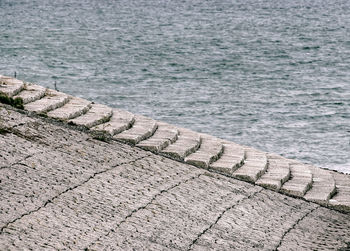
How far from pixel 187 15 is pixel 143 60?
14.5m

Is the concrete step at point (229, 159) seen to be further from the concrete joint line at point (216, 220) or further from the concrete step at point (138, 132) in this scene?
the concrete step at point (138, 132)

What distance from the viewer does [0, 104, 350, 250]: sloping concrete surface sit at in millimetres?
3293

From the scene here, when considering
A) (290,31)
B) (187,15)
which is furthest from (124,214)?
(187,15)

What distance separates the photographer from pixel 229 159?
472cm

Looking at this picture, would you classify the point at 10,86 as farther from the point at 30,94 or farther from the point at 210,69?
the point at 210,69

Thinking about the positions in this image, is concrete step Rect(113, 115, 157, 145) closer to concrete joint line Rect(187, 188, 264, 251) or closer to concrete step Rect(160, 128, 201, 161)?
concrete step Rect(160, 128, 201, 161)

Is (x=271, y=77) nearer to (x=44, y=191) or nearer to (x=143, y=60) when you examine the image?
(x=143, y=60)

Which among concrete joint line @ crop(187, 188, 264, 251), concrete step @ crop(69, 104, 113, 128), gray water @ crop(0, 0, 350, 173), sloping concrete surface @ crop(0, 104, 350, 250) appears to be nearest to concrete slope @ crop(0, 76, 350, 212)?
concrete step @ crop(69, 104, 113, 128)

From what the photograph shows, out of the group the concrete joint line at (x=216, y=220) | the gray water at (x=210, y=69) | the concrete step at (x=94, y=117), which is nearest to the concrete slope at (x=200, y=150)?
the concrete step at (x=94, y=117)

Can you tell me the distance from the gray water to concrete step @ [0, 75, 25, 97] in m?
3.53

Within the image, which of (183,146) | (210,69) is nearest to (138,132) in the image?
(183,146)

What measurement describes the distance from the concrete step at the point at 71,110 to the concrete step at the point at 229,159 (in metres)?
1.16

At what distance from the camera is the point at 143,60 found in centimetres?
1477

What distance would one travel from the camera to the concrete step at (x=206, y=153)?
4.50 m
